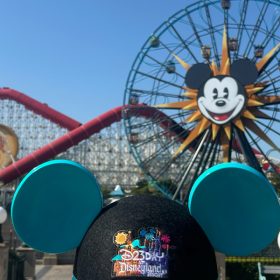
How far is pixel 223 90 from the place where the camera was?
16281mm

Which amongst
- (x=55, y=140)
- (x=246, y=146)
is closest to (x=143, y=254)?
(x=246, y=146)

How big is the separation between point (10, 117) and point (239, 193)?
36816 mm

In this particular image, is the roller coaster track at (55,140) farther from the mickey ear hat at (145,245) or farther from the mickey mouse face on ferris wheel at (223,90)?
the mickey ear hat at (145,245)

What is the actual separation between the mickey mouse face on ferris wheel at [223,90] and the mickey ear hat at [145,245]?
13.2 meters

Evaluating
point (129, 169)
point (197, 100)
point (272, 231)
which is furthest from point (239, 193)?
point (129, 169)

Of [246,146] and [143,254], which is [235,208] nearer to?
[143,254]

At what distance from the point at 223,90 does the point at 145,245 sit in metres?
13.9

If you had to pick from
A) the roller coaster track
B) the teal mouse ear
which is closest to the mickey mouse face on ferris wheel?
the roller coaster track

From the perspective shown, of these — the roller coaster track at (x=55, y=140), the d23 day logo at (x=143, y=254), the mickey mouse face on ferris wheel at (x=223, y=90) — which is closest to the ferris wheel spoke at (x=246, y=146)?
the mickey mouse face on ferris wheel at (x=223, y=90)

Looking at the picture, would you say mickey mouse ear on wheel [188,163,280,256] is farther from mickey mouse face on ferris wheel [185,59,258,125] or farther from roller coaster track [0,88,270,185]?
roller coaster track [0,88,270,185]

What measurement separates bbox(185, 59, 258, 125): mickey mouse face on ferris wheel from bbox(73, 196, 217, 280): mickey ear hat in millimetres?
13150

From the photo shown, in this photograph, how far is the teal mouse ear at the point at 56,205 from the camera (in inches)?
131

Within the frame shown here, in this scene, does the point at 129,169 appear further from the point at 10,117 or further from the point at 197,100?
the point at 197,100

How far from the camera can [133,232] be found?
296cm
